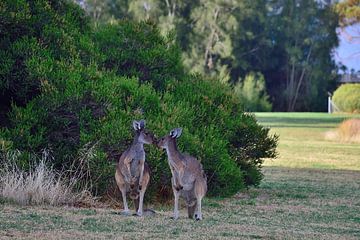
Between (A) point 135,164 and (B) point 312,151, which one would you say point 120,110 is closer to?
(A) point 135,164

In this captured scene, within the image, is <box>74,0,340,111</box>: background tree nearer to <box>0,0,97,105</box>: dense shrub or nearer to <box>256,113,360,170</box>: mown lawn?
<box>256,113,360,170</box>: mown lawn

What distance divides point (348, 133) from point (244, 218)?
30747 millimetres

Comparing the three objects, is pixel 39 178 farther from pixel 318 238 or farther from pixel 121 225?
pixel 318 238

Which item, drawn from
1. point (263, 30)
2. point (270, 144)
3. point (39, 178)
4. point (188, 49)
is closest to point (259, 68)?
point (263, 30)

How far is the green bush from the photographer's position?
8525cm

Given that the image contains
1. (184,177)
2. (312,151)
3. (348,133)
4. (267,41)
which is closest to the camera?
(184,177)

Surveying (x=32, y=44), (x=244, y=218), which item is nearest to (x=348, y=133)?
(x=32, y=44)

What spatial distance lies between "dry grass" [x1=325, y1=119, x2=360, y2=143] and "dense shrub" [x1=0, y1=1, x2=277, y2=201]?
79.0 ft

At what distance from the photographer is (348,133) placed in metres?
44.2

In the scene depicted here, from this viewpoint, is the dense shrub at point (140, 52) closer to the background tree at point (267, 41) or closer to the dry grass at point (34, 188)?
the dry grass at point (34, 188)

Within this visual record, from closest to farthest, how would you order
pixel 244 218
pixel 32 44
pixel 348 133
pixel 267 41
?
pixel 244 218
pixel 32 44
pixel 348 133
pixel 267 41

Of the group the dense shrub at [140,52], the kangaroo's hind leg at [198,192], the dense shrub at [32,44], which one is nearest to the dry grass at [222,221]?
the kangaroo's hind leg at [198,192]

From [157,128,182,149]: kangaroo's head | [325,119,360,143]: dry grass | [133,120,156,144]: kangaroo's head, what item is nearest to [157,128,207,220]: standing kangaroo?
[157,128,182,149]: kangaroo's head

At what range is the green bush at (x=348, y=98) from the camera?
85.2 meters
